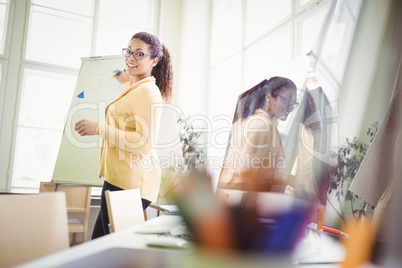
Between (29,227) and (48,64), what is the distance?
3650 millimetres

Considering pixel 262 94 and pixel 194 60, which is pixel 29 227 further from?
pixel 194 60

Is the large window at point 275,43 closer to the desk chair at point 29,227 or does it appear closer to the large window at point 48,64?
the desk chair at point 29,227

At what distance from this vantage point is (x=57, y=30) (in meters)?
Answer: 4.07

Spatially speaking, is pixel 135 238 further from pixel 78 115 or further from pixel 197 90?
pixel 197 90

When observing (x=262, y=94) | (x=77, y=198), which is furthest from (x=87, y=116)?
(x=262, y=94)

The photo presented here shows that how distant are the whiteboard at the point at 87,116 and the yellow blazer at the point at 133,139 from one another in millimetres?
1703

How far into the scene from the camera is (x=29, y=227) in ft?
2.69

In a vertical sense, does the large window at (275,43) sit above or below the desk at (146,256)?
above

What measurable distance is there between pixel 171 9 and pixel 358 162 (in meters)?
3.89

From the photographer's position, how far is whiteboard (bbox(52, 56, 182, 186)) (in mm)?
3102

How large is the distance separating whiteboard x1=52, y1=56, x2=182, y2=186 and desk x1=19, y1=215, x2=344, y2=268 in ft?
8.25

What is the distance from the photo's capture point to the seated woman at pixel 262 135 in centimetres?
109

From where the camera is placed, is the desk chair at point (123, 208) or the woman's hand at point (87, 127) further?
the woman's hand at point (87, 127)

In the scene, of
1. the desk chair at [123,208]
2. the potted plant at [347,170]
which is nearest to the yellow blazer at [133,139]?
the desk chair at [123,208]
